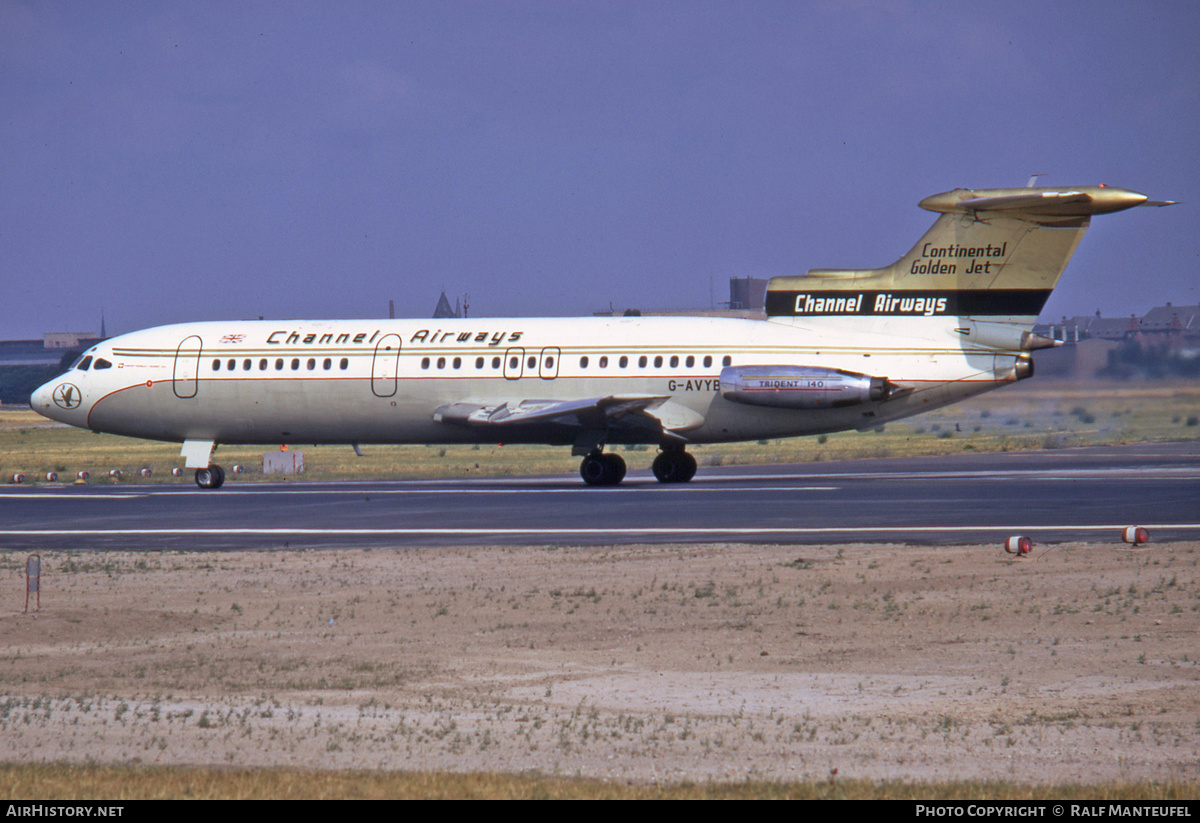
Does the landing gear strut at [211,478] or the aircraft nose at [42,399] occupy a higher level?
the aircraft nose at [42,399]

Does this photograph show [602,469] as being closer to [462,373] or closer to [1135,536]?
[462,373]

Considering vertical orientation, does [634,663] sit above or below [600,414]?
below

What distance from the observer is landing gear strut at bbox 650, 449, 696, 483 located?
3419 centimetres

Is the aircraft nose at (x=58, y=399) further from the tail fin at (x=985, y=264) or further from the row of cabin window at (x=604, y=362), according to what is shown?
the tail fin at (x=985, y=264)

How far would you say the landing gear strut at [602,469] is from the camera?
3366cm

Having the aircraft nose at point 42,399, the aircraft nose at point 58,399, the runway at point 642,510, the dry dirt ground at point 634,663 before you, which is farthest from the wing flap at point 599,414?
the aircraft nose at point 42,399

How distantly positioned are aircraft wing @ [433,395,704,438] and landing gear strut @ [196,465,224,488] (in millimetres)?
8344

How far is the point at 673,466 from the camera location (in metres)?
34.2

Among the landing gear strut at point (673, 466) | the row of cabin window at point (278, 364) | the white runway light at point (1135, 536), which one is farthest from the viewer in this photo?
the row of cabin window at point (278, 364)

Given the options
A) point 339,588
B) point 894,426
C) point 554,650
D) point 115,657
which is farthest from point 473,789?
point 894,426

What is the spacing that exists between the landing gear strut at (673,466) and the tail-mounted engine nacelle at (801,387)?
310 centimetres

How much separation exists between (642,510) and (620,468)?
25.5ft

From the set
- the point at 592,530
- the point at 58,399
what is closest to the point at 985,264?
the point at 592,530

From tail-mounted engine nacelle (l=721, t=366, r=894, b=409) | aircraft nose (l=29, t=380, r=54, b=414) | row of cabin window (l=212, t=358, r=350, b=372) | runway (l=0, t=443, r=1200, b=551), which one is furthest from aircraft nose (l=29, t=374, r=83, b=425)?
tail-mounted engine nacelle (l=721, t=366, r=894, b=409)
